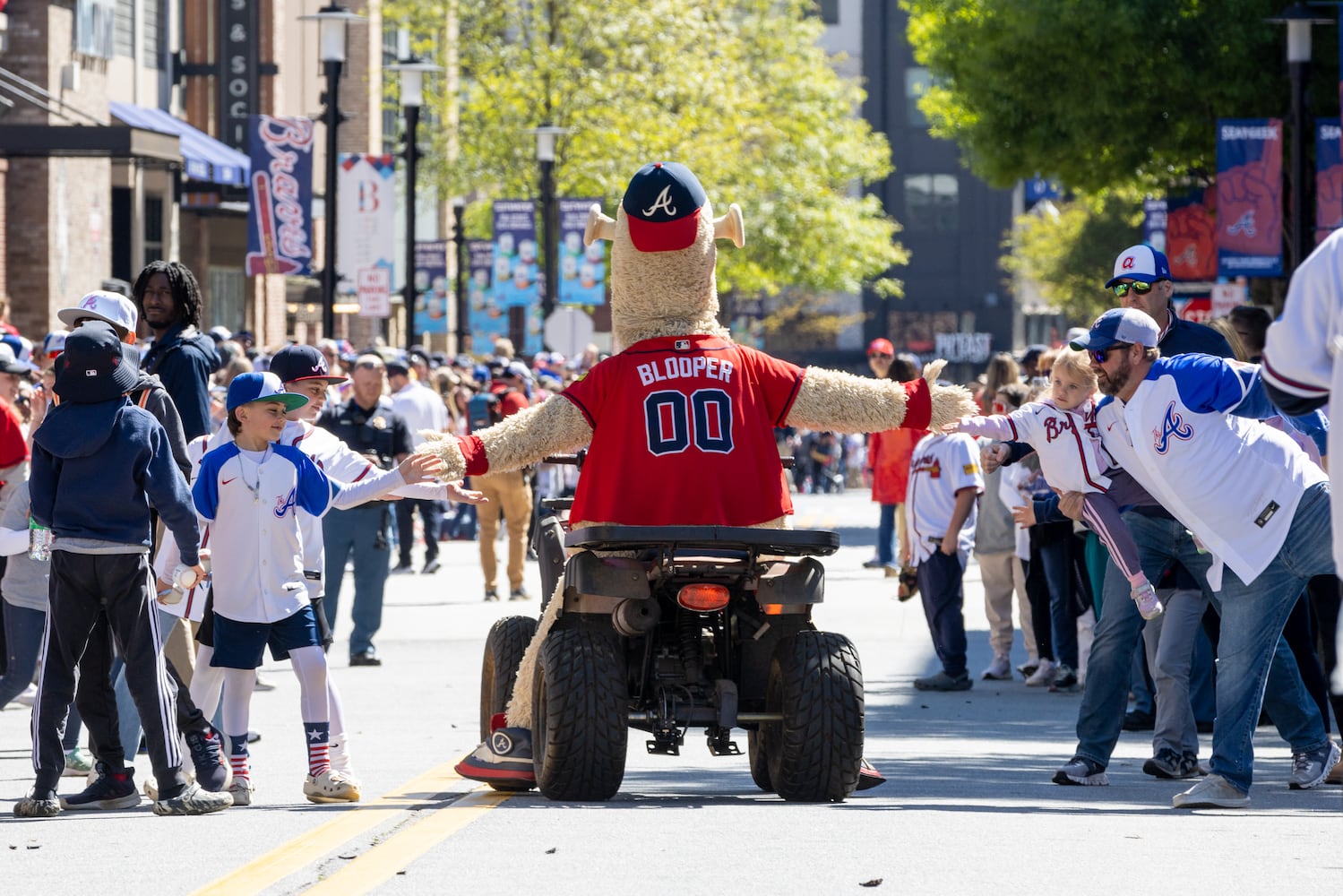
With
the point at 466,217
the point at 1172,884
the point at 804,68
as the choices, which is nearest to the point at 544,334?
the point at 466,217

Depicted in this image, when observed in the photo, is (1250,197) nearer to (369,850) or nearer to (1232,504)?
(1232,504)

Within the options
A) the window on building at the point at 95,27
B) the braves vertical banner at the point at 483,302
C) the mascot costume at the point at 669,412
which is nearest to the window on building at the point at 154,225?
the window on building at the point at 95,27

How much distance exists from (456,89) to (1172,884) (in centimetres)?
4416

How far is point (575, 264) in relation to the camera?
130 ft

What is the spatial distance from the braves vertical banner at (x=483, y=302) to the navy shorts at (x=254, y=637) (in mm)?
32586

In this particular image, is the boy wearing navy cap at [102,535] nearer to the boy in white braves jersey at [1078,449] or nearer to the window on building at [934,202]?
the boy in white braves jersey at [1078,449]

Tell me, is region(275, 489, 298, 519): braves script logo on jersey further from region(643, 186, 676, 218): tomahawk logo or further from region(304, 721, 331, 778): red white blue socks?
region(643, 186, 676, 218): tomahawk logo

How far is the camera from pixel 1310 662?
9.96m

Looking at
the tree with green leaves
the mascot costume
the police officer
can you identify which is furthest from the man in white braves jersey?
the tree with green leaves

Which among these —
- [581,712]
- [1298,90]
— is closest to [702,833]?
[581,712]

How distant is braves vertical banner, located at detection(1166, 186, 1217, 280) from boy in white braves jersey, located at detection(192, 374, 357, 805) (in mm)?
23533

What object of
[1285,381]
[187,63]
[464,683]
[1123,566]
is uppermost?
[187,63]

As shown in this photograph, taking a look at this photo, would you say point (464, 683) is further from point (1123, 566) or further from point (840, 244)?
point (840, 244)

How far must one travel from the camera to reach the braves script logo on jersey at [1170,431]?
28.2 feet
